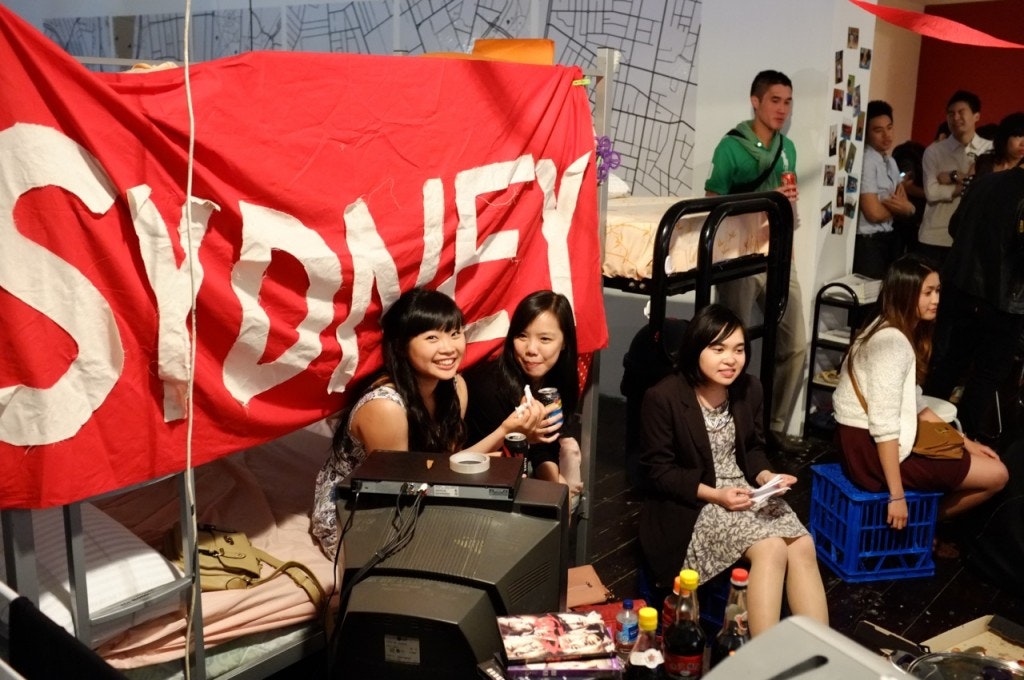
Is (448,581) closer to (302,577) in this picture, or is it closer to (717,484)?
(302,577)

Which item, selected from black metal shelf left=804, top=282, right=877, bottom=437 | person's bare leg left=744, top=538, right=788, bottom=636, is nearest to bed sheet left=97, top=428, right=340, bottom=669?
person's bare leg left=744, top=538, right=788, bottom=636

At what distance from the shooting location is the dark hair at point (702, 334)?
2.77 meters

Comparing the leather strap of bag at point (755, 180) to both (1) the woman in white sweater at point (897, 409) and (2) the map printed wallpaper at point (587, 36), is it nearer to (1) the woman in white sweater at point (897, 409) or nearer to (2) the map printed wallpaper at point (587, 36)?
(2) the map printed wallpaper at point (587, 36)

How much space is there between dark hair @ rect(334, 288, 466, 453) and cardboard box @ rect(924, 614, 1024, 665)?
1451 millimetres

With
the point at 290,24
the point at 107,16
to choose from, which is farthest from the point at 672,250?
the point at 107,16

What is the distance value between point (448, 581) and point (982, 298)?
321cm

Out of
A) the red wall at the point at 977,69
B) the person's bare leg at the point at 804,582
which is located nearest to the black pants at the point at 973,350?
the person's bare leg at the point at 804,582

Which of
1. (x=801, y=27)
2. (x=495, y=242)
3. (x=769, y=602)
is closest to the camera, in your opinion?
(x=769, y=602)

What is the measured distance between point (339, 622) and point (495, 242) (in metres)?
1.27

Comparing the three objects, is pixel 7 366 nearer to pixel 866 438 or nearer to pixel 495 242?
pixel 495 242

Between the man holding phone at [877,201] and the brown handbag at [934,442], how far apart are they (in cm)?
173

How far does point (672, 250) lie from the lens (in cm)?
353

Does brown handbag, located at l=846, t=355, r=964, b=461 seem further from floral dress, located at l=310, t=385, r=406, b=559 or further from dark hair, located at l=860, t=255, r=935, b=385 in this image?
floral dress, located at l=310, t=385, r=406, b=559

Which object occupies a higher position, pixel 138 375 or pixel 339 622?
pixel 138 375
